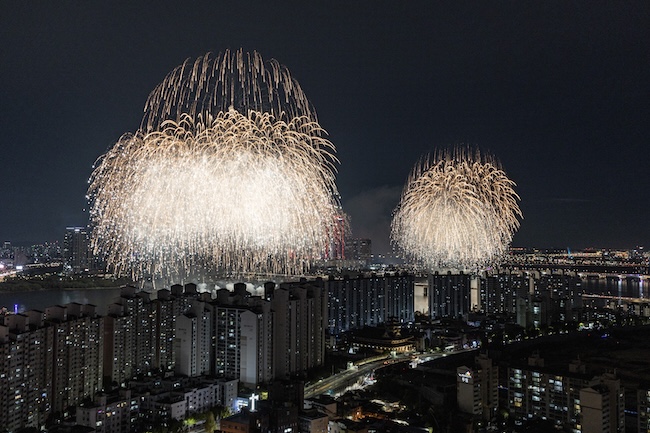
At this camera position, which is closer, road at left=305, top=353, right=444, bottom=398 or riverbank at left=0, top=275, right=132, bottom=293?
road at left=305, top=353, right=444, bottom=398

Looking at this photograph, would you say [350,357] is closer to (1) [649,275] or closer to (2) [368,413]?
(2) [368,413]

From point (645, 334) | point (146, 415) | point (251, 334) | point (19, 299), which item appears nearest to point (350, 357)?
point (251, 334)

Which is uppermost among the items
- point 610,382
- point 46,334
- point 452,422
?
point 46,334

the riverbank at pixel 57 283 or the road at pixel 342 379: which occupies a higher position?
the riverbank at pixel 57 283

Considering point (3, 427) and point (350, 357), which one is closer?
point (3, 427)

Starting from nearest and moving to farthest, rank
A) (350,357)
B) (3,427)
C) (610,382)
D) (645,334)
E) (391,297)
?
(3,427), (610,382), (350,357), (645,334), (391,297)

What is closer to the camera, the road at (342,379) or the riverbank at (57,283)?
the road at (342,379)

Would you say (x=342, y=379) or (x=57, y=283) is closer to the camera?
(x=342, y=379)

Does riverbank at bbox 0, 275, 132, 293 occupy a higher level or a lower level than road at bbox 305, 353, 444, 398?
higher

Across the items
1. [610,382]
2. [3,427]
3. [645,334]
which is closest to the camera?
[3,427]

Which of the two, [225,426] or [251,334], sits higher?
[251,334]

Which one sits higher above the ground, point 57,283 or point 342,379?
point 57,283
